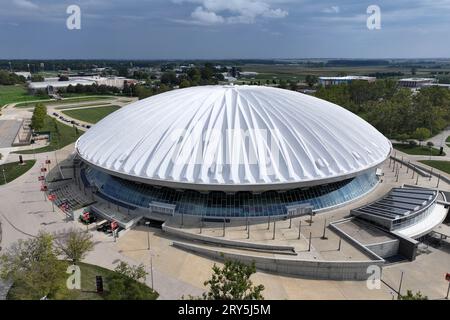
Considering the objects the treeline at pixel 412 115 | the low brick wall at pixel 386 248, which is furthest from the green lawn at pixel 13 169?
the treeline at pixel 412 115

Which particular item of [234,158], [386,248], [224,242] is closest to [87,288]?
[224,242]

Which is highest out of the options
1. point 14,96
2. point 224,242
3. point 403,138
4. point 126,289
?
point 14,96

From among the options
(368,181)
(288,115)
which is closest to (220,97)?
(288,115)

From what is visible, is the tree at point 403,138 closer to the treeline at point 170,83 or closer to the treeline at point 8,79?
the treeline at point 170,83

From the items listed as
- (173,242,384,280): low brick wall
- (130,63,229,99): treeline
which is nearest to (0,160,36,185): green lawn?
(173,242,384,280): low brick wall

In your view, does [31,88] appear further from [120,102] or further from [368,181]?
[368,181]

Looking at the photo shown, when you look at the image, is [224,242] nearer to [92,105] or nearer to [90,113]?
[90,113]

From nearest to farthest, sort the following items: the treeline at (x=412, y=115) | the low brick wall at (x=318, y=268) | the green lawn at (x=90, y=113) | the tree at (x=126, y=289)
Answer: the tree at (x=126, y=289)
the low brick wall at (x=318, y=268)
the treeline at (x=412, y=115)
the green lawn at (x=90, y=113)
